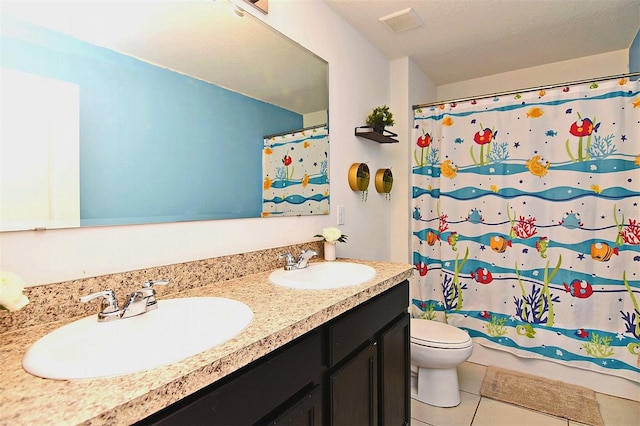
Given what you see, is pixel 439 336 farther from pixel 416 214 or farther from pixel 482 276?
pixel 416 214

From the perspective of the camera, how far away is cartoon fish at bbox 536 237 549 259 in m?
2.19

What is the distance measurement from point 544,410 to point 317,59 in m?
2.39

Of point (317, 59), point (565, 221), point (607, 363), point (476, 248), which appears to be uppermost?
point (317, 59)

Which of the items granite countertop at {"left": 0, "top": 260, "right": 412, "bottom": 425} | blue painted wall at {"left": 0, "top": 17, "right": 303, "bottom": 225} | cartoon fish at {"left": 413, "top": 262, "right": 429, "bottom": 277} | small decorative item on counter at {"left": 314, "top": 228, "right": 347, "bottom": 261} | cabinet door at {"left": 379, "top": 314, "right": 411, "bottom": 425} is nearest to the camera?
granite countertop at {"left": 0, "top": 260, "right": 412, "bottom": 425}

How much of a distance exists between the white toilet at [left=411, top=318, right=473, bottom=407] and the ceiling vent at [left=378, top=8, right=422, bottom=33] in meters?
1.92

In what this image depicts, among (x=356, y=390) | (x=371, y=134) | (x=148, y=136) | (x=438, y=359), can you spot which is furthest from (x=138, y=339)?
(x=371, y=134)

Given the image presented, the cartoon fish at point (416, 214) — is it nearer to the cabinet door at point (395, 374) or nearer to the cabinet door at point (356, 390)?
the cabinet door at point (395, 374)

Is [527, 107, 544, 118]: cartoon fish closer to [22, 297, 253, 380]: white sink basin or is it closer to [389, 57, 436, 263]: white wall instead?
[389, 57, 436, 263]: white wall

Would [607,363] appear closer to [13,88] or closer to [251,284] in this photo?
[251,284]

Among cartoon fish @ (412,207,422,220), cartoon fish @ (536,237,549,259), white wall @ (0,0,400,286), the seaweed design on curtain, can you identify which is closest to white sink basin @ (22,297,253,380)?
white wall @ (0,0,400,286)

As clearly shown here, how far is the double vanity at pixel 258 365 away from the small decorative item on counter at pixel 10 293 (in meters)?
0.10

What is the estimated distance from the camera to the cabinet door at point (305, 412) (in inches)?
32.9

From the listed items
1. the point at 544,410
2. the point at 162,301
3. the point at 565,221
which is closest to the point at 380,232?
the point at 565,221

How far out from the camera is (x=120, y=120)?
1.01m
